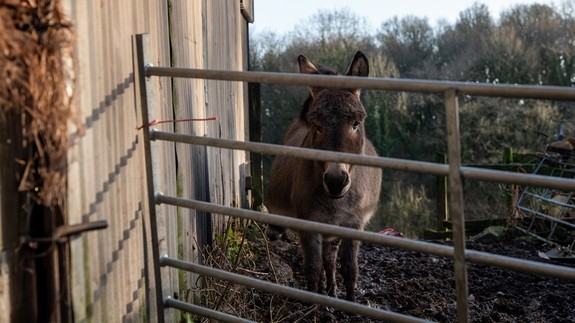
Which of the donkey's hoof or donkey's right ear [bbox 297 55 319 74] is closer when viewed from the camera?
donkey's right ear [bbox 297 55 319 74]

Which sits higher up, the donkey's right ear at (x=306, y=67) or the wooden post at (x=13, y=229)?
the donkey's right ear at (x=306, y=67)

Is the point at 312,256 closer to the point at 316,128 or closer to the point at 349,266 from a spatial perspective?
the point at 349,266

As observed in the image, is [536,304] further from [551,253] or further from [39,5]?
[39,5]

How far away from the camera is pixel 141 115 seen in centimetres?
352

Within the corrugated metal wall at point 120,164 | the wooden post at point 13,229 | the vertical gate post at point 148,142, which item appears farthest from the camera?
the vertical gate post at point 148,142

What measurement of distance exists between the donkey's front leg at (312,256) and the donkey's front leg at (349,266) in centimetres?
25

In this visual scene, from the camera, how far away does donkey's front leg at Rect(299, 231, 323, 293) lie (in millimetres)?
5816

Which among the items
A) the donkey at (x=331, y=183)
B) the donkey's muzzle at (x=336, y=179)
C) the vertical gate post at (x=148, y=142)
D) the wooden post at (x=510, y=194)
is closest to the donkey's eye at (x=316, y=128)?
the donkey at (x=331, y=183)

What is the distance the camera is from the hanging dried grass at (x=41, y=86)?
2.46 meters

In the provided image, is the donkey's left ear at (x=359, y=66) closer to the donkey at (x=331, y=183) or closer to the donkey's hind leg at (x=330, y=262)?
the donkey at (x=331, y=183)

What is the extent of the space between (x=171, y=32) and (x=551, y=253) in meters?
5.64

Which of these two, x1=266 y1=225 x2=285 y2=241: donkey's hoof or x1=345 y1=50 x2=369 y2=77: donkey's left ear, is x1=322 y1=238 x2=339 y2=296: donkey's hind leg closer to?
x1=345 y1=50 x2=369 y2=77: donkey's left ear

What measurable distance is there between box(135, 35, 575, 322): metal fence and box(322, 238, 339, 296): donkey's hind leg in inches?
102

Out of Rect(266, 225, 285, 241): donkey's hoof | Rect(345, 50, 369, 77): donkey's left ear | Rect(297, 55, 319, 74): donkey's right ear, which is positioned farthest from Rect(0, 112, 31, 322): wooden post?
Rect(266, 225, 285, 241): donkey's hoof
